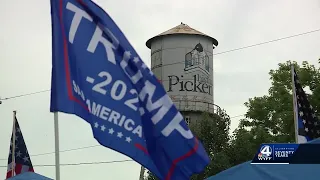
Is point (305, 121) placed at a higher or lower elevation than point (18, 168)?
higher

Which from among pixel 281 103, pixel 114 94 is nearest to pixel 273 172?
Answer: pixel 114 94

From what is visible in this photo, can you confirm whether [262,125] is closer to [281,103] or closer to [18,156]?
[281,103]

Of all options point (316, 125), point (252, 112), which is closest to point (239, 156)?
point (252, 112)

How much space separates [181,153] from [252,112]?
26607 mm

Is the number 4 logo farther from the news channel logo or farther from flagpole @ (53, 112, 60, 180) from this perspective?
flagpole @ (53, 112, 60, 180)

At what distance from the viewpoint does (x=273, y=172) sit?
6.29 metres

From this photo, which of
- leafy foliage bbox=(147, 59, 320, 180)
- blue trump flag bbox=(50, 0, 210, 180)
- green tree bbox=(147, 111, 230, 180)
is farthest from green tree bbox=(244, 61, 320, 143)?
blue trump flag bbox=(50, 0, 210, 180)

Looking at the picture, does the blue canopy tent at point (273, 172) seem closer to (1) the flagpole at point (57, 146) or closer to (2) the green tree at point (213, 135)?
(1) the flagpole at point (57, 146)

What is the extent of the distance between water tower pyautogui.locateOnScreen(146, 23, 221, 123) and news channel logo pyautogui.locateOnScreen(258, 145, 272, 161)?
35.7 metres

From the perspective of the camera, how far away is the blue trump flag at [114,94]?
657 centimetres

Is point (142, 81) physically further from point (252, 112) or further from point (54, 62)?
point (252, 112)

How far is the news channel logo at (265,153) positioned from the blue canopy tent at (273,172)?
77 mm

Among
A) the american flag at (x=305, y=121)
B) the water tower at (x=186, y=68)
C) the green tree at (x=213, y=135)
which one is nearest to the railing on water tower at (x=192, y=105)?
the water tower at (x=186, y=68)

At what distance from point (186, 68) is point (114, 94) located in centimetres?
3629
